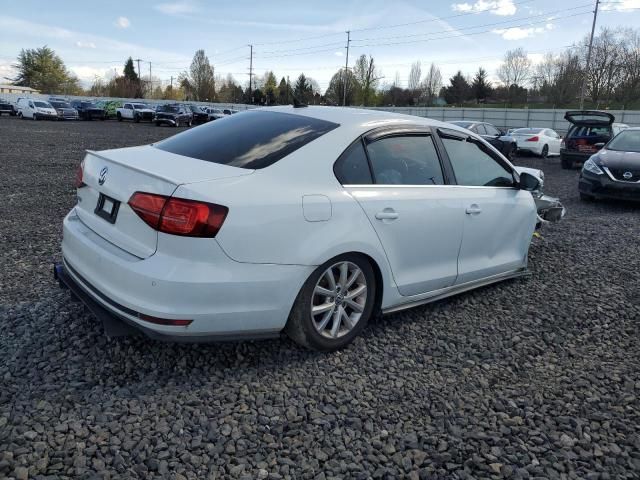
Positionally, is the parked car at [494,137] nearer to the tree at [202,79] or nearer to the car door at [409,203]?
the car door at [409,203]

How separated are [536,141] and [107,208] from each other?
20635mm

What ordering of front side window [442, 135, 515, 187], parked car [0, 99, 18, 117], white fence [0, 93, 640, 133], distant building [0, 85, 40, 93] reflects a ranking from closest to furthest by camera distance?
front side window [442, 135, 515, 187] < white fence [0, 93, 640, 133] < parked car [0, 99, 18, 117] < distant building [0, 85, 40, 93]

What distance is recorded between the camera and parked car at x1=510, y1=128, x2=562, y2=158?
2094 cm

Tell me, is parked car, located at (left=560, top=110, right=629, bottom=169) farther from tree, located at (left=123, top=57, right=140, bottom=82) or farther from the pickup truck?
tree, located at (left=123, top=57, right=140, bottom=82)

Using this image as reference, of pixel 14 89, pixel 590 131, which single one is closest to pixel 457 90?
pixel 590 131

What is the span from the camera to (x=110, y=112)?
156 ft

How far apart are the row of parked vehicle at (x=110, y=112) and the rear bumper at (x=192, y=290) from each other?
36.1 metres

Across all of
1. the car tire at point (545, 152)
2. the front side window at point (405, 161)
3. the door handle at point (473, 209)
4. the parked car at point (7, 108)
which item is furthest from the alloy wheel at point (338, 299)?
the parked car at point (7, 108)

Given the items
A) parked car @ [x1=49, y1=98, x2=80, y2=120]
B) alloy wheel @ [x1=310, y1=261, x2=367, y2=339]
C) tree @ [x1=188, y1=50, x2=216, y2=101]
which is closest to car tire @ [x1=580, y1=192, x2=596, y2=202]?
alloy wheel @ [x1=310, y1=261, x2=367, y2=339]

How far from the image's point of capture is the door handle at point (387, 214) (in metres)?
3.41

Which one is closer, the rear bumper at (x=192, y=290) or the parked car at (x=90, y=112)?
the rear bumper at (x=192, y=290)

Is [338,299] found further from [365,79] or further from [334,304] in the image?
[365,79]

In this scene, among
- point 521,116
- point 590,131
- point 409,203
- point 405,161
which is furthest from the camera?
point 521,116

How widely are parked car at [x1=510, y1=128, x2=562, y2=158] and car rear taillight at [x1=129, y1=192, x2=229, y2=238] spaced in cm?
2058
